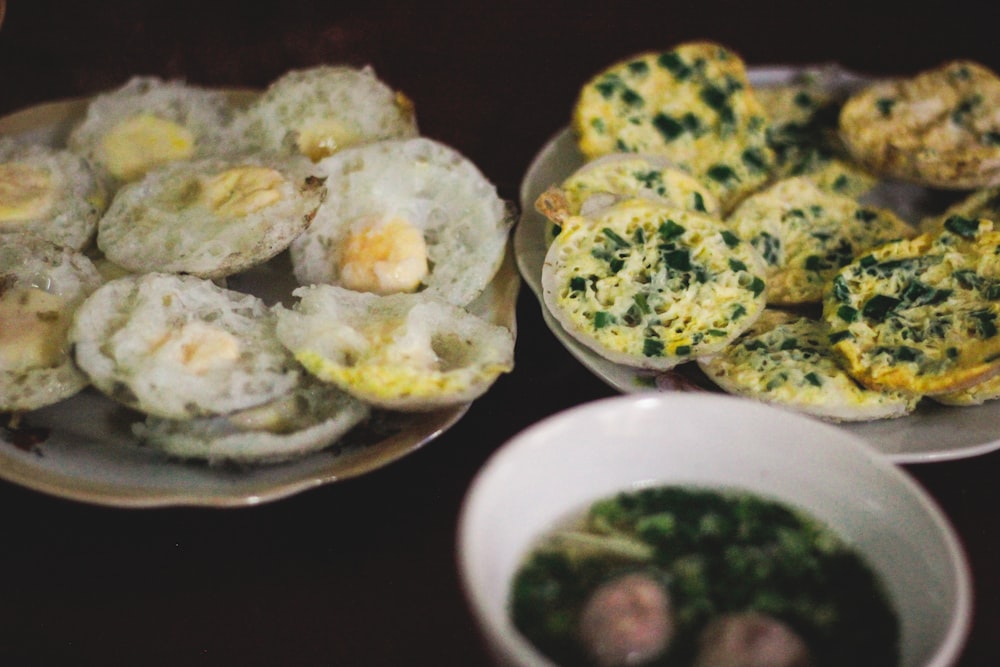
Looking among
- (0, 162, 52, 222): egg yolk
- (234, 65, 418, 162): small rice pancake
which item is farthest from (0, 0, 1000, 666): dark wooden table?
(0, 162, 52, 222): egg yolk

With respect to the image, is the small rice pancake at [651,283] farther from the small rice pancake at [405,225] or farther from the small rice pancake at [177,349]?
the small rice pancake at [177,349]

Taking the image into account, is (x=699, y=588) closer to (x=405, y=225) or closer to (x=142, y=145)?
(x=405, y=225)

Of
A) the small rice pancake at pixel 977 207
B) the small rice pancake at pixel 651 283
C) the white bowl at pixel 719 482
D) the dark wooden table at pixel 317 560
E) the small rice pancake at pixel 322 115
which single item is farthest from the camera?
the small rice pancake at pixel 322 115

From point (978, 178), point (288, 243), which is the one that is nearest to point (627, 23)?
point (978, 178)

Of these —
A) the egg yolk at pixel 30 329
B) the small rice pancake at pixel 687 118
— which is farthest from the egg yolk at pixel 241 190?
the small rice pancake at pixel 687 118

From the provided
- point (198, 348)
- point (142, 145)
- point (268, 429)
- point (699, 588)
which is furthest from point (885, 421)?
point (142, 145)
